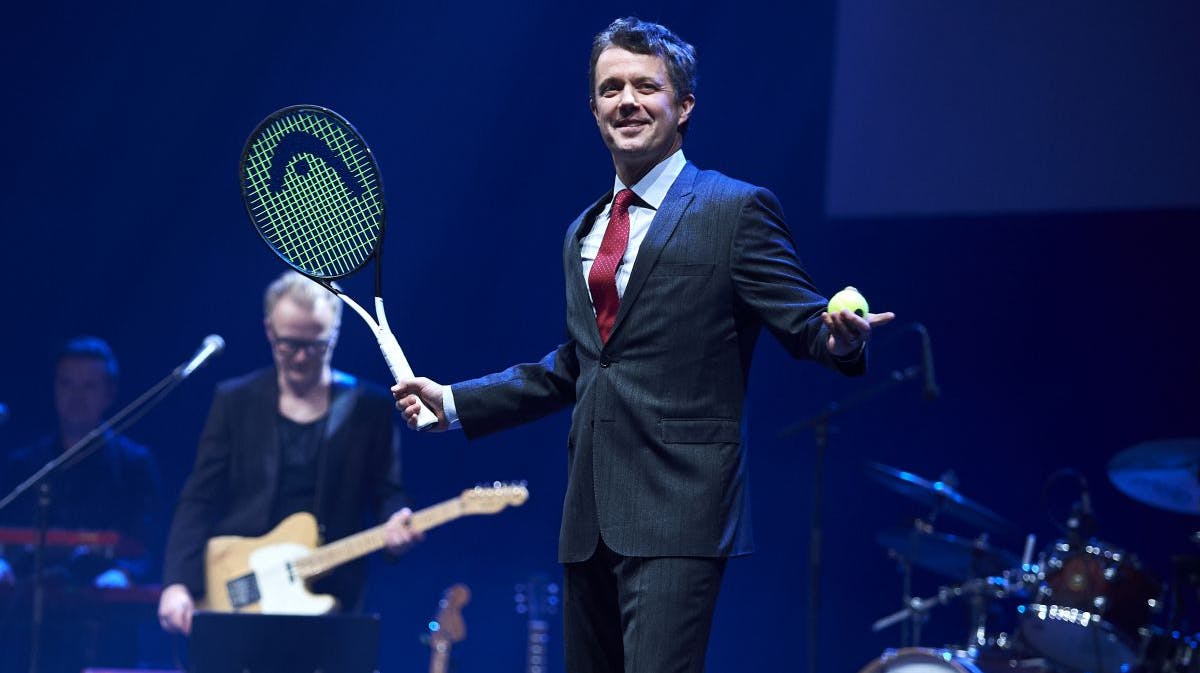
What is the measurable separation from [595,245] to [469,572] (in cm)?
473

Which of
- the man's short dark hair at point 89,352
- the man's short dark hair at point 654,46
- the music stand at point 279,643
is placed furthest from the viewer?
the man's short dark hair at point 89,352

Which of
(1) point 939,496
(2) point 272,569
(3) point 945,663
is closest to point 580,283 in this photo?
(2) point 272,569

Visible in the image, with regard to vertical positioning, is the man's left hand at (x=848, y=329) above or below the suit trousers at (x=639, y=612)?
above

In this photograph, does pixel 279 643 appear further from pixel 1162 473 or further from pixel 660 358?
pixel 1162 473

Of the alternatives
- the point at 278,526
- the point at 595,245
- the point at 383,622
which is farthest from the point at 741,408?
the point at 383,622

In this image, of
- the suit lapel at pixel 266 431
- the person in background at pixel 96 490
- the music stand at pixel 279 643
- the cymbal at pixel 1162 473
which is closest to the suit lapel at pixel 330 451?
the suit lapel at pixel 266 431

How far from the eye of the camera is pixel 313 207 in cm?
286

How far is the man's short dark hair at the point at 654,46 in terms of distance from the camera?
240cm

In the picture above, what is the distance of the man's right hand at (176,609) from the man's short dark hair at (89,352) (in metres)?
1.47

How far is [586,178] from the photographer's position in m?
6.68

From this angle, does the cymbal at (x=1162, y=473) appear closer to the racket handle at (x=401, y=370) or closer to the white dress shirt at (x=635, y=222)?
the white dress shirt at (x=635, y=222)

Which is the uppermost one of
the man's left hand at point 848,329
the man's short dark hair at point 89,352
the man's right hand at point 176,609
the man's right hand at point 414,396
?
the man's left hand at point 848,329

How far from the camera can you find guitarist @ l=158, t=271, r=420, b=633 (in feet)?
16.1

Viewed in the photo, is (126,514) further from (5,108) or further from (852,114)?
(852,114)
